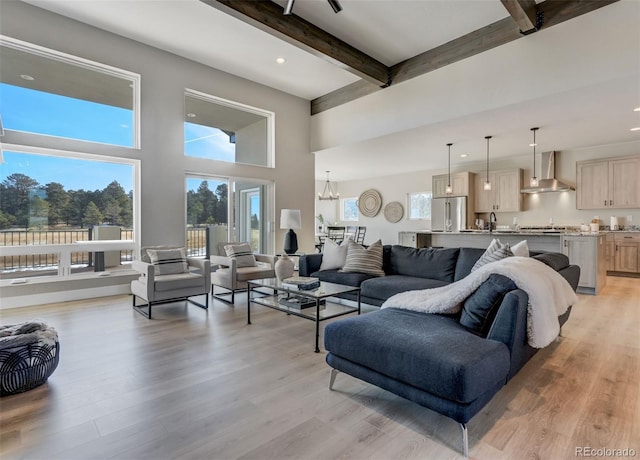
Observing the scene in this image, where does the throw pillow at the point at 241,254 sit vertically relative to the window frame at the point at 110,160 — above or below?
below

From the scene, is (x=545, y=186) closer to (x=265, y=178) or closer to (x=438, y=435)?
(x=265, y=178)

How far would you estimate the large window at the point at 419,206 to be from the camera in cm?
996

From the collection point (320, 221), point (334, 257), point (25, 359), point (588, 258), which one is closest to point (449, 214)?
point (588, 258)

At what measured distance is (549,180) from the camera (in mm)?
6820

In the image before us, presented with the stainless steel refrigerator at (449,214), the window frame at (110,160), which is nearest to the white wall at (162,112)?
the window frame at (110,160)

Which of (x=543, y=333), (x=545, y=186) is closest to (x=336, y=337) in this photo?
(x=543, y=333)

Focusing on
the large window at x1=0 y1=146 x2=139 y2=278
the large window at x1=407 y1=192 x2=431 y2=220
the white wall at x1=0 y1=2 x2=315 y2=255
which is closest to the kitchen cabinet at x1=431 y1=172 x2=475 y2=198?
the large window at x1=407 y1=192 x2=431 y2=220

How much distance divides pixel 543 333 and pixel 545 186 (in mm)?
6054

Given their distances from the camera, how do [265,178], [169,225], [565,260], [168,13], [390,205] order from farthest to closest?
[390,205] → [265,178] → [169,225] → [168,13] → [565,260]

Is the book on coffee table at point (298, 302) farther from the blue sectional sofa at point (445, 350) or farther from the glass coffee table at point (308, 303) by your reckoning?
the blue sectional sofa at point (445, 350)

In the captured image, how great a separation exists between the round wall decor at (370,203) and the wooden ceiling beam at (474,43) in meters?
5.04

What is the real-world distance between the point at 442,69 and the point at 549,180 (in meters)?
3.72

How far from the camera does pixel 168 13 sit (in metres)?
4.25

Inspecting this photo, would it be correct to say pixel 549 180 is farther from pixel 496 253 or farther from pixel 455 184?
pixel 496 253
